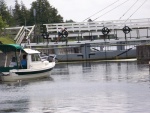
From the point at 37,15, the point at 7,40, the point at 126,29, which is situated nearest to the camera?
the point at 126,29

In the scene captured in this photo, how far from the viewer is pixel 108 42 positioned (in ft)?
231

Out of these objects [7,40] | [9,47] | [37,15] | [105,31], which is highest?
[37,15]

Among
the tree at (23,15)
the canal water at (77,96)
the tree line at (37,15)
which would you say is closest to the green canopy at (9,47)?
the canal water at (77,96)

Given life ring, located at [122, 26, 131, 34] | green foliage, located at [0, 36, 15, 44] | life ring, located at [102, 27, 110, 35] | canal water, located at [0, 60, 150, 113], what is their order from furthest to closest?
green foliage, located at [0, 36, 15, 44] < life ring, located at [102, 27, 110, 35] < life ring, located at [122, 26, 131, 34] < canal water, located at [0, 60, 150, 113]

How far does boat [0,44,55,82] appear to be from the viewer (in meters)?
39.6

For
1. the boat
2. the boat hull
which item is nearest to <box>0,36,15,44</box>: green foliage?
the boat

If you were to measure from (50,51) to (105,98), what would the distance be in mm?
46730

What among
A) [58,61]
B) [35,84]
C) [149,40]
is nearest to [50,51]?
[58,61]

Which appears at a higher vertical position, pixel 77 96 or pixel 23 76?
pixel 23 76

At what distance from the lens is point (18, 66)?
40.6 m

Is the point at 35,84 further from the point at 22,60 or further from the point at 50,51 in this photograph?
the point at 50,51

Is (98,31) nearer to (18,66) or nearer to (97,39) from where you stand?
(97,39)

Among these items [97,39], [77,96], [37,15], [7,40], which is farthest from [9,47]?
[37,15]

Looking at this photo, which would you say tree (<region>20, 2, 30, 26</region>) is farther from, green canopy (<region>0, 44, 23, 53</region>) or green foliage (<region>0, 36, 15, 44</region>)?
green canopy (<region>0, 44, 23, 53</region>)
